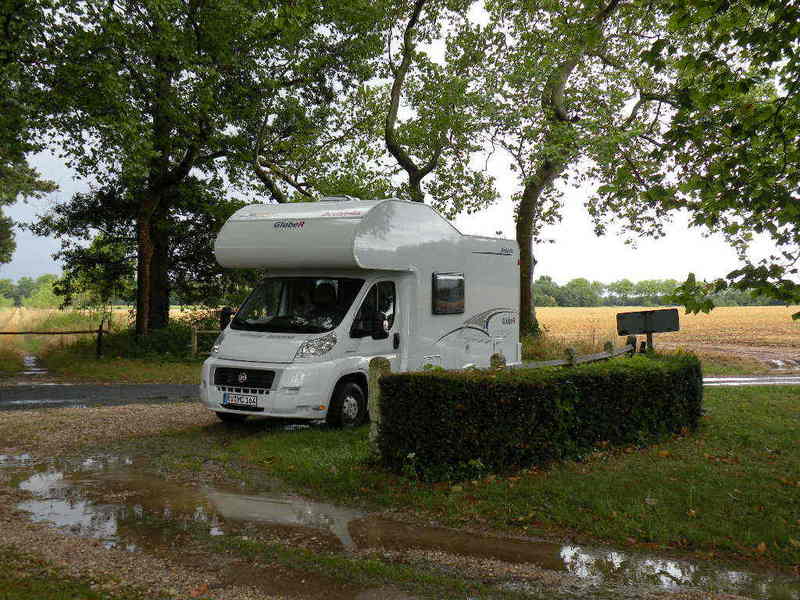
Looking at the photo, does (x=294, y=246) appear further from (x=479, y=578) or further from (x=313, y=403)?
(x=479, y=578)

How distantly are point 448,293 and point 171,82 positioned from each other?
12.5 m

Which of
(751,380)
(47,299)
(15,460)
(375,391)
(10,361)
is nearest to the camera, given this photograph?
(375,391)

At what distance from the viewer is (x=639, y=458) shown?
8734 millimetres

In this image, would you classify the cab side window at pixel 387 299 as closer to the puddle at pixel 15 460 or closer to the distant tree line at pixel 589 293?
the puddle at pixel 15 460

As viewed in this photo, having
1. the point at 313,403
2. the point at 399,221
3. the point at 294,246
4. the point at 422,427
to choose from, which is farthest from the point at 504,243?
the point at 422,427

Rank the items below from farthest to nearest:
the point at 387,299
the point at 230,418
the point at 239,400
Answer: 1. the point at 230,418
2. the point at 387,299
3. the point at 239,400

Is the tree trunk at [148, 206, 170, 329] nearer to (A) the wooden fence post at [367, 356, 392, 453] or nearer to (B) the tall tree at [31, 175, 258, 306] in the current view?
(B) the tall tree at [31, 175, 258, 306]

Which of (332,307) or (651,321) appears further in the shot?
(651,321)

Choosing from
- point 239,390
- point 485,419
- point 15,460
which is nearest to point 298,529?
point 485,419

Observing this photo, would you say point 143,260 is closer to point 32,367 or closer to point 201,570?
point 32,367

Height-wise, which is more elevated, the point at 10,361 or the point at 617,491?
the point at 10,361

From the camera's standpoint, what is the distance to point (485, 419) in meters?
7.80

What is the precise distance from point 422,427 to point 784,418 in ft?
26.8

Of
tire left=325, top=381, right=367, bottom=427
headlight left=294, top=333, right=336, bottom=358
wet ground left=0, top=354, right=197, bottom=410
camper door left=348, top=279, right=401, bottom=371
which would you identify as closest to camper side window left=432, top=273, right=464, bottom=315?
camper door left=348, top=279, right=401, bottom=371
